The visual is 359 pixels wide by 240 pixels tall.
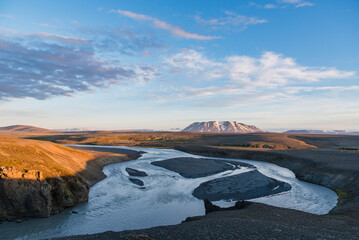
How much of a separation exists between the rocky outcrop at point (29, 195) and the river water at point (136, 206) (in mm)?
968

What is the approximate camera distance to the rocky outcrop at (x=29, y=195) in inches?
810

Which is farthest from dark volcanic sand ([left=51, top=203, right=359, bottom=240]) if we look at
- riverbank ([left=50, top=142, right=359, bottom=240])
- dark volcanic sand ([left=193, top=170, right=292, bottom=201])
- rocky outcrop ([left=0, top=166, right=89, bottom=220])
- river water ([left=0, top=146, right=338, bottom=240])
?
dark volcanic sand ([left=193, top=170, right=292, bottom=201])

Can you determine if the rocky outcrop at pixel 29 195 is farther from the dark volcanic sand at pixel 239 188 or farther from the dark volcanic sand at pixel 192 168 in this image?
the dark volcanic sand at pixel 192 168

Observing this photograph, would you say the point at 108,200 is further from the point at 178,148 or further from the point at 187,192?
the point at 178,148

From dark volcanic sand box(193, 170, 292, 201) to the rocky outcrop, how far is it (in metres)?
17.3

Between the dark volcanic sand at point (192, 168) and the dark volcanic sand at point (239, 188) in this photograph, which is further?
the dark volcanic sand at point (192, 168)

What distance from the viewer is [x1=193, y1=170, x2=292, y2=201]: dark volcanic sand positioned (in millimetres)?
30516

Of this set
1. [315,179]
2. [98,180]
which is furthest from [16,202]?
[315,179]

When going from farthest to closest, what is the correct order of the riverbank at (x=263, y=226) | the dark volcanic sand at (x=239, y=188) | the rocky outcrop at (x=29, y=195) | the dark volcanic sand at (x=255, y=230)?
the dark volcanic sand at (x=239, y=188)
the rocky outcrop at (x=29, y=195)
the riverbank at (x=263, y=226)
the dark volcanic sand at (x=255, y=230)

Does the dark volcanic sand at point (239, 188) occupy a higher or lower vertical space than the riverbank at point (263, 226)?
lower

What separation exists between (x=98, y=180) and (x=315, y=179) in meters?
38.3

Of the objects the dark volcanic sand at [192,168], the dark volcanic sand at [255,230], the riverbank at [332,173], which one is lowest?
the dark volcanic sand at [192,168]

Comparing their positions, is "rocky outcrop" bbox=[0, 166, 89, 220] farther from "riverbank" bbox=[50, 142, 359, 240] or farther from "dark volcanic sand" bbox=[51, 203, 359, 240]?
"riverbank" bbox=[50, 142, 359, 240]

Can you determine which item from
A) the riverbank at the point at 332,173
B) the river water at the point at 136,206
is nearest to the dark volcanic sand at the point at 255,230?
the river water at the point at 136,206
